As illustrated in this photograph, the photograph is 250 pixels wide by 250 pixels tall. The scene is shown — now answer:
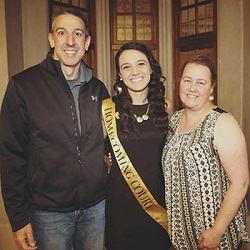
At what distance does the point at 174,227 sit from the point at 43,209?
1.91 feet

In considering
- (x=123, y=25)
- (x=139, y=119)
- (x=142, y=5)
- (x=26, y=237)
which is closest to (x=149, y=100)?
(x=139, y=119)

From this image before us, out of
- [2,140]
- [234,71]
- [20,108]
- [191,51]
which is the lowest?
[2,140]

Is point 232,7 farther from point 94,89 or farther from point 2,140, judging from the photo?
point 2,140

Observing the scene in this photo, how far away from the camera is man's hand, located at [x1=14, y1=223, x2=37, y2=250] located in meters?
1.48

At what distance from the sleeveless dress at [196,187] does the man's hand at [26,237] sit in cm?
62

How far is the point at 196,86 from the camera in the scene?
1.43m

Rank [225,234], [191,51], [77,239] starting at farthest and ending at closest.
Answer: [191,51] < [77,239] < [225,234]

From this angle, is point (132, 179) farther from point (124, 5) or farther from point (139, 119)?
point (124, 5)

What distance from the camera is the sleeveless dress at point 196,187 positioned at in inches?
53.7

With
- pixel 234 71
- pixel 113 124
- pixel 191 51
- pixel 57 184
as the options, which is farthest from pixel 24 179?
pixel 191 51

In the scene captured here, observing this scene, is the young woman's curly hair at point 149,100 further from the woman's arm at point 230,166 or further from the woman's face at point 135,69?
the woman's arm at point 230,166

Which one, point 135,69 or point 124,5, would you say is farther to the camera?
point 124,5

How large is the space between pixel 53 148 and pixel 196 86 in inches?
26.2

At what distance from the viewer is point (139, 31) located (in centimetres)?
347
